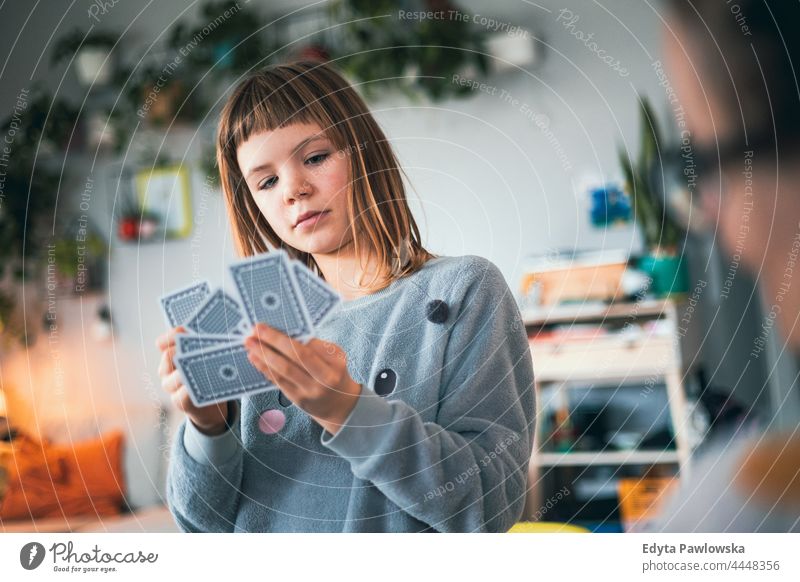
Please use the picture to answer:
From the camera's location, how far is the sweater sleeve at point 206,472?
2.77 ft

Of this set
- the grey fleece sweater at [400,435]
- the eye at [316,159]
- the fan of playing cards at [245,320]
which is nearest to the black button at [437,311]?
the grey fleece sweater at [400,435]

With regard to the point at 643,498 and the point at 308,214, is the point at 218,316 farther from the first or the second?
the point at 643,498

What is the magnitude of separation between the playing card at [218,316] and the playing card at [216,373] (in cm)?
2

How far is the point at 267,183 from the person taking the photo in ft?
3.00

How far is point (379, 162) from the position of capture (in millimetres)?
971

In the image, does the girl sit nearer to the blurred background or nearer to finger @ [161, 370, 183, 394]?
finger @ [161, 370, 183, 394]

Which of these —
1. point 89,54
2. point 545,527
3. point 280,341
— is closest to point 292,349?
point 280,341

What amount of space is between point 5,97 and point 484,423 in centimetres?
91

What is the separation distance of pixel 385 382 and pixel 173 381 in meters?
0.23

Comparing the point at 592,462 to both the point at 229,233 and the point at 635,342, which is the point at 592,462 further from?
the point at 229,233

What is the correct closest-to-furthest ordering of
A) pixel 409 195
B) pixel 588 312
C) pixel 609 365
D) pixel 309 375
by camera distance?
pixel 309 375 < pixel 409 195 < pixel 588 312 < pixel 609 365
